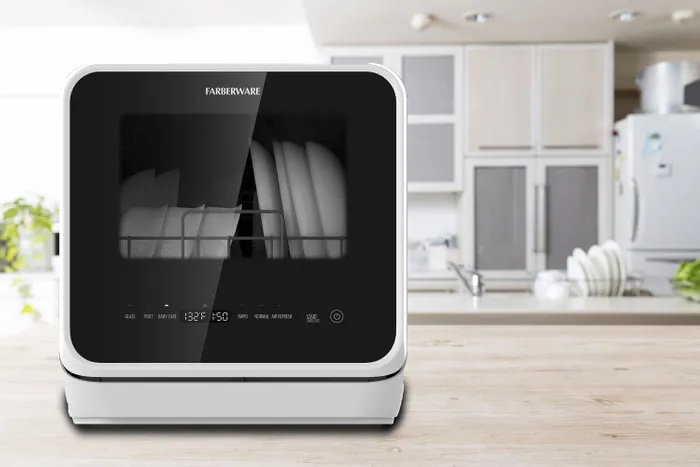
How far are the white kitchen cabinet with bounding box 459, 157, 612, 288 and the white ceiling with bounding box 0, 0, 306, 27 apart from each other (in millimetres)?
1424

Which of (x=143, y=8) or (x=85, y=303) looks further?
(x=143, y=8)

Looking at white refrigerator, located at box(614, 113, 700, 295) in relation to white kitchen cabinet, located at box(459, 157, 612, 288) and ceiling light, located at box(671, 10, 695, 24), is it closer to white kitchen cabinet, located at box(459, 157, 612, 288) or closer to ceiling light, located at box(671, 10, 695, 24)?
white kitchen cabinet, located at box(459, 157, 612, 288)

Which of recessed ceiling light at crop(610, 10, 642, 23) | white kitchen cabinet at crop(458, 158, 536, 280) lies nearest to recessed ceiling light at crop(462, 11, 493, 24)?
recessed ceiling light at crop(610, 10, 642, 23)

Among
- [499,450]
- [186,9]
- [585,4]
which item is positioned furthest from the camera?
[186,9]

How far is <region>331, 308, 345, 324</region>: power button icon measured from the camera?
502 millimetres

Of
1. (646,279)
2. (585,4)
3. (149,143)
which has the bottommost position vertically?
(646,279)

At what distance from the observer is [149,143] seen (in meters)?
0.51

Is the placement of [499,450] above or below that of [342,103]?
below

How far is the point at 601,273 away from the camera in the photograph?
2.40 metres

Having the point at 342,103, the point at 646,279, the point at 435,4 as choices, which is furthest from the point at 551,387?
the point at 646,279

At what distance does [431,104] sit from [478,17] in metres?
0.65

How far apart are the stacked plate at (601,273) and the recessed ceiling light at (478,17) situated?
4.63 ft

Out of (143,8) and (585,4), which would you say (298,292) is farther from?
(143,8)

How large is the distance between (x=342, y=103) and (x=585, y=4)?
9.84ft
